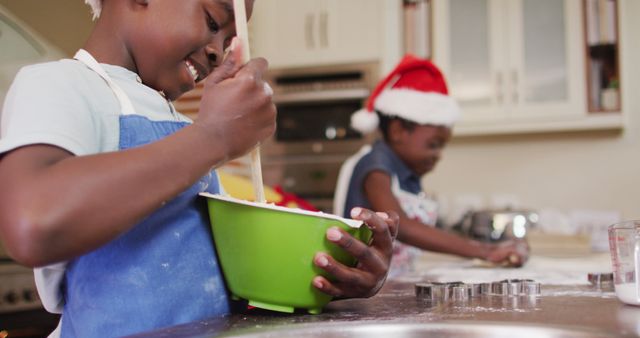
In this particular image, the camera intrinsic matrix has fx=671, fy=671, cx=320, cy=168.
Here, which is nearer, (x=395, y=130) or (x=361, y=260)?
(x=361, y=260)

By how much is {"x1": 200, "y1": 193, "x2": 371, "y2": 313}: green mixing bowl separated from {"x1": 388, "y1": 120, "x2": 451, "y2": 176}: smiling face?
1374 millimetres

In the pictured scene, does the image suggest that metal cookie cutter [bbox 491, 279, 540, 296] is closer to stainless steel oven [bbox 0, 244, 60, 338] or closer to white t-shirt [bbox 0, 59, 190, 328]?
white t-shirt [bbox 0, 59, 190, 328]


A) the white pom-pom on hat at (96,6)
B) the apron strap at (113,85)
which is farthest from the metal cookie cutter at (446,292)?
the white pom-pom on hat at (96,6)

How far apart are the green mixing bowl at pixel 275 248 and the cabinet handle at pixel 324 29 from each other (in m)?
2.44

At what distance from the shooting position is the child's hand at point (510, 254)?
1608mm

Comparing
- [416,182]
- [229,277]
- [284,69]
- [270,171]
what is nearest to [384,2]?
[284,69]

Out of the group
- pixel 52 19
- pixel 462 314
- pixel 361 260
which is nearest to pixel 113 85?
pixel 361 260

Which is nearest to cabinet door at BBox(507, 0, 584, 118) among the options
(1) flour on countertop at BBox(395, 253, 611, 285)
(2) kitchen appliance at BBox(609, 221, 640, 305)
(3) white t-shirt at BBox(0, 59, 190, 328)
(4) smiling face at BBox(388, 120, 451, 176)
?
(4) smiling face at BBox(388, 120, 451, 176)

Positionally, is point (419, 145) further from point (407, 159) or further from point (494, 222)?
point (494, 222)

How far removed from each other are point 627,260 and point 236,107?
0.48 m

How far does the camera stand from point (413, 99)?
2113 millimetres

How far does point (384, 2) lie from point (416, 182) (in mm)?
1215

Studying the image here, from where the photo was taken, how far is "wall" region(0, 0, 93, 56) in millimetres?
1596

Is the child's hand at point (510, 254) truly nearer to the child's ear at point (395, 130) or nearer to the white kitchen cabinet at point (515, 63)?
the child's ear at point (395, 130)
